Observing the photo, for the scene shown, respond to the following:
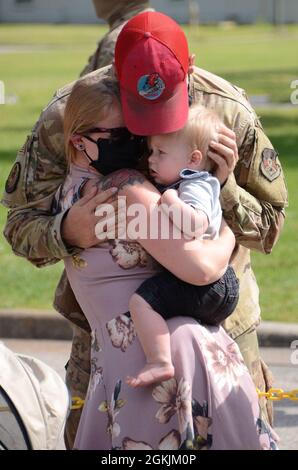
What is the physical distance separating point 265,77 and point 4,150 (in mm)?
12912

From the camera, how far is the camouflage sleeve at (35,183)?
147 inches

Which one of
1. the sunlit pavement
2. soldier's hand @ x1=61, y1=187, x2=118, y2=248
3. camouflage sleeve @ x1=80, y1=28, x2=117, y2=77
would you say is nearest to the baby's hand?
soldier's hand @ x1=61, y1=187, x2=118, y2=248

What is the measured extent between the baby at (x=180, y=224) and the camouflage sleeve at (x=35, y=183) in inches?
19.9

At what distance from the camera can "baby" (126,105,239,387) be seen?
3.23 metres

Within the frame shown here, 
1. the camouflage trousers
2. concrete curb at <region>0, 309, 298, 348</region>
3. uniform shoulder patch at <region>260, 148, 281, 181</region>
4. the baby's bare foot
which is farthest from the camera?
concrete curb at <region>0, 309, 298, 348</region>

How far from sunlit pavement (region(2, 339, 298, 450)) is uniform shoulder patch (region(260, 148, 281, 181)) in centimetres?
200

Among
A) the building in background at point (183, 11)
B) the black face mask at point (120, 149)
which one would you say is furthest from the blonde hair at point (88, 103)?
the building in background at point (183, 11)

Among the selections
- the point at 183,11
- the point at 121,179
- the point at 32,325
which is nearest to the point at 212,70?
the point at 32,325

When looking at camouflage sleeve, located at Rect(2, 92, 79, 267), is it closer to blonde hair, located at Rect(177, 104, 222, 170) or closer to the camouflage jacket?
the camouflage jacket

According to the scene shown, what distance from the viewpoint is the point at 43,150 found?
382 cm

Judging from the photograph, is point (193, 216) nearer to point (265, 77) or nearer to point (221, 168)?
point (221, 168)

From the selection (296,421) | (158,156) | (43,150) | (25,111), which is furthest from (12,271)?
(25,111)
